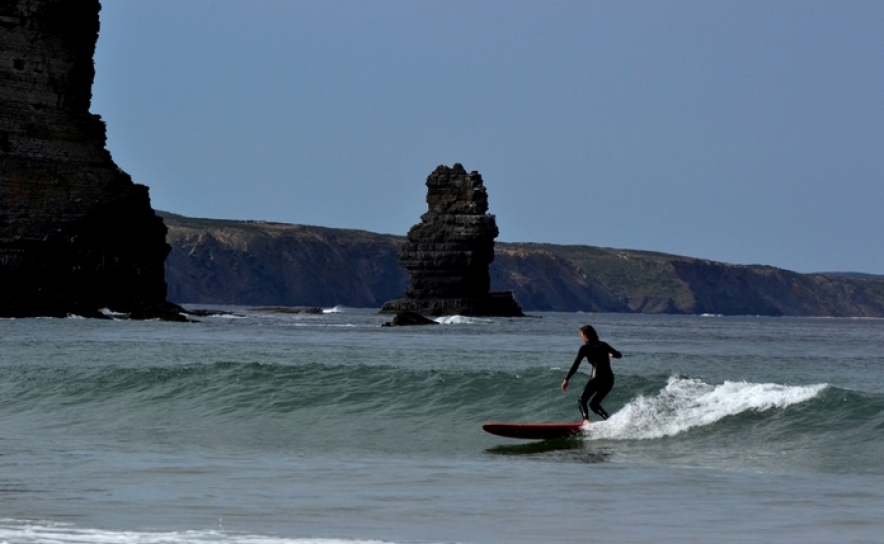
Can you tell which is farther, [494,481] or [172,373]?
[172,373]

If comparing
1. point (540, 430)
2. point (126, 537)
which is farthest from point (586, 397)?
point (126, 537)

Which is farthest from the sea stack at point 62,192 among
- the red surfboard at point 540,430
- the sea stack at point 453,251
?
the red surfboard at point 540,430

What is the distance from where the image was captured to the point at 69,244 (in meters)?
69.6

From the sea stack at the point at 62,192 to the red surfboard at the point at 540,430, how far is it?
168ft

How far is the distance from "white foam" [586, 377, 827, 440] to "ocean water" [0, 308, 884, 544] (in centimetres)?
4

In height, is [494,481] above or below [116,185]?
below

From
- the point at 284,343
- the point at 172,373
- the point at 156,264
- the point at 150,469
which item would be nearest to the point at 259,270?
the point at 156,264

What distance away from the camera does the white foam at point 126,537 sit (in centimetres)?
1151

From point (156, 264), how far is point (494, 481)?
204 feet

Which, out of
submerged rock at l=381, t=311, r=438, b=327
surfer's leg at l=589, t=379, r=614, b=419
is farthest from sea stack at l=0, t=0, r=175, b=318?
surfer's leg at l=589, t=379, r=614, b=419

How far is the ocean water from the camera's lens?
41.2ft

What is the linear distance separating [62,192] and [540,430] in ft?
181

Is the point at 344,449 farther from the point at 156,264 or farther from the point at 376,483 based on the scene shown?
the point at 156,264

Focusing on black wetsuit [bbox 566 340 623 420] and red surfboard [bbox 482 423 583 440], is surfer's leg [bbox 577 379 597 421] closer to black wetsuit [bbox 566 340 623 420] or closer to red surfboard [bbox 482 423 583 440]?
black wetsuit [bbox 566 340 623 420]
